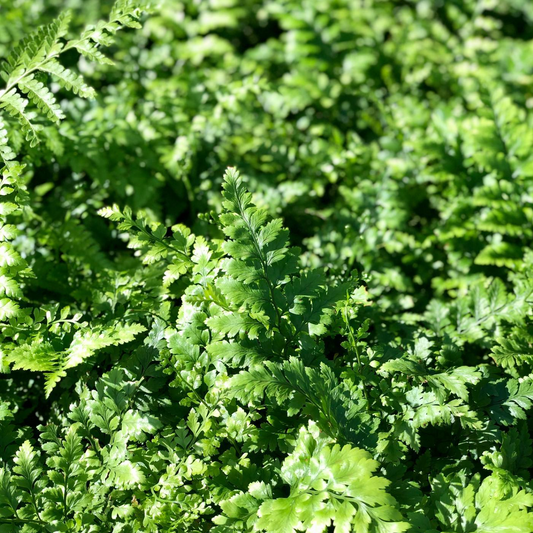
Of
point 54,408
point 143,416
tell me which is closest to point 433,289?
point 143,416

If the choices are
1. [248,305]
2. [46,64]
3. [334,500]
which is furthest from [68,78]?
[334,500]

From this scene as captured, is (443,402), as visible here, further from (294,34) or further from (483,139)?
(294,34)

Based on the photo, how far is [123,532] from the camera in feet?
5.30

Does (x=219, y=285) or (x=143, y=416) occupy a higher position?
(x=219, y=285)

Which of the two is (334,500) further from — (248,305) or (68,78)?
(68,78)

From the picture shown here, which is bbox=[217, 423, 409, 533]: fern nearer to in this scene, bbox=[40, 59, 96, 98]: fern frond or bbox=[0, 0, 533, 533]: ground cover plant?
bbox=[0, 0, 533, 533]: ground cover plant

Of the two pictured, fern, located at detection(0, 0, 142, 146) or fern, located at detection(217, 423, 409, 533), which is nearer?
fern, located at detection(217, 423, 409, 533)

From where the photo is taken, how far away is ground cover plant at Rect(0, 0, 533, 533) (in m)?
1.61

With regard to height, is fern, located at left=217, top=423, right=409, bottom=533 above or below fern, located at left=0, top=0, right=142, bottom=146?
below

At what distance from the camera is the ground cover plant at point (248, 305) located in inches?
63.6

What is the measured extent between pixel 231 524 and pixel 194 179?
1.88 m

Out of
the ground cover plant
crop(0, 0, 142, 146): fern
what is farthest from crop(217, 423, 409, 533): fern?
crop(0, 0, 142, 146): fern

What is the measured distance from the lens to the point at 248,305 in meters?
1.73

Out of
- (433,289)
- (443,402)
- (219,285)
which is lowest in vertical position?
(433,289)
